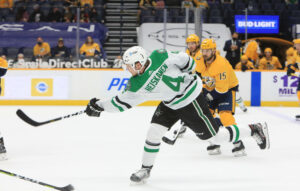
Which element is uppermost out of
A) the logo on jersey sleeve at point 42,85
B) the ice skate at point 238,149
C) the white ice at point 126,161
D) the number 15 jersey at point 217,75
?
the number 15 jersey at point 217,75

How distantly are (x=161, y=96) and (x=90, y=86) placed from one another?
18.0ft

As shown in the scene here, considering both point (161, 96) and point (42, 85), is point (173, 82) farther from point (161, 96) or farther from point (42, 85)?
point (42, 85)

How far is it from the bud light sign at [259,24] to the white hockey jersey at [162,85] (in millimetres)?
6689

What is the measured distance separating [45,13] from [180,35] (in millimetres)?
3427

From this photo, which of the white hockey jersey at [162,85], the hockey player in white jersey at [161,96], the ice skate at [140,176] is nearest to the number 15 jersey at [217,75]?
the hockey player in white jersey at [161,96]

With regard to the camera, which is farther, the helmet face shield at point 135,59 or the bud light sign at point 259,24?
the bud light sign at point 259,24

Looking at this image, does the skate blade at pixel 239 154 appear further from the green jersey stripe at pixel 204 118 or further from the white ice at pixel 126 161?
the green jersey stripe at pixel 204 118

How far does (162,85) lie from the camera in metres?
3.02

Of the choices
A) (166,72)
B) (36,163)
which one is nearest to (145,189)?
(166,72)

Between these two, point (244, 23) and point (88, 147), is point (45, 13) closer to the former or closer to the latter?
point (244, 23)

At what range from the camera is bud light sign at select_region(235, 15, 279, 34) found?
9.91 m

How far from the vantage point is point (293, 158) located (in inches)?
159

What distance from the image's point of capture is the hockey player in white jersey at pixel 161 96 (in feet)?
9.71

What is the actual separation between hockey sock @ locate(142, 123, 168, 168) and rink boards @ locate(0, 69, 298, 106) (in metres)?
5.12
